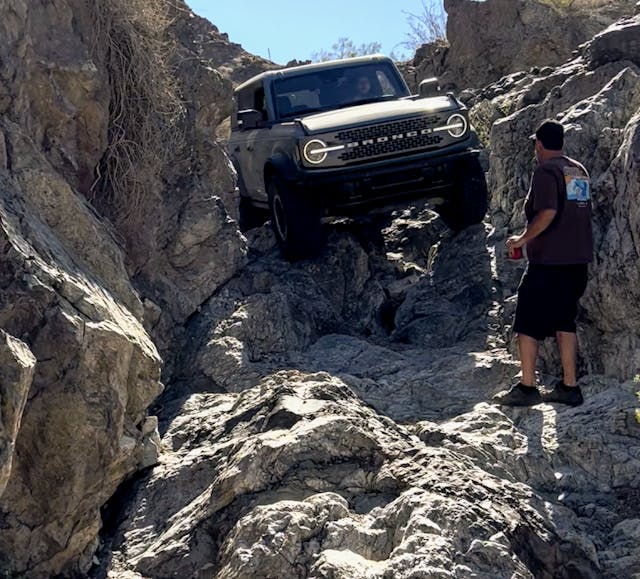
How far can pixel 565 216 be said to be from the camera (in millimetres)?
5828

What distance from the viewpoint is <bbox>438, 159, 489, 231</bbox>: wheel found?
8.94 m

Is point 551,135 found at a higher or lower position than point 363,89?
lower

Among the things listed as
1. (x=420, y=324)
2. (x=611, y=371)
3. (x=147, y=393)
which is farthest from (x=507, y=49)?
(x=147, y=393)

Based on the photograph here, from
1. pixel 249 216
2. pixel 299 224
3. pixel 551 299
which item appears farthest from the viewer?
pixel 249 216

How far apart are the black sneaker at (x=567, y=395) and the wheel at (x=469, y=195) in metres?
3.38

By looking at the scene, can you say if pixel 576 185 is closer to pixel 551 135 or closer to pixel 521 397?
pixel 551 135

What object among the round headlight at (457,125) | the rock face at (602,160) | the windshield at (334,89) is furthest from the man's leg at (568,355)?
the windshield at (334,89)

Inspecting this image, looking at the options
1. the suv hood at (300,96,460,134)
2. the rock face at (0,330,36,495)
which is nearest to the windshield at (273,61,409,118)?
the suv hood at (300,96,460,134)

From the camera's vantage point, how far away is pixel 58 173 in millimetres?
6312

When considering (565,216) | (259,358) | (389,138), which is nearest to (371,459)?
(565,216)

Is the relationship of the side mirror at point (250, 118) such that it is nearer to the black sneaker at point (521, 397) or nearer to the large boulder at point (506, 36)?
the black sneaker at point (521, 397)

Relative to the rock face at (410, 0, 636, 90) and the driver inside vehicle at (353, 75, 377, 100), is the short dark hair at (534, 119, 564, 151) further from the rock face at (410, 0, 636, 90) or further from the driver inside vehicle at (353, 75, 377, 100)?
the rock face at (410, 0, 636, 90)

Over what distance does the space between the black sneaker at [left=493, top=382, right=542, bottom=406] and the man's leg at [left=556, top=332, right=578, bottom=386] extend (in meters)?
0.18

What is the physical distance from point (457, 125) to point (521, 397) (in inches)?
144
